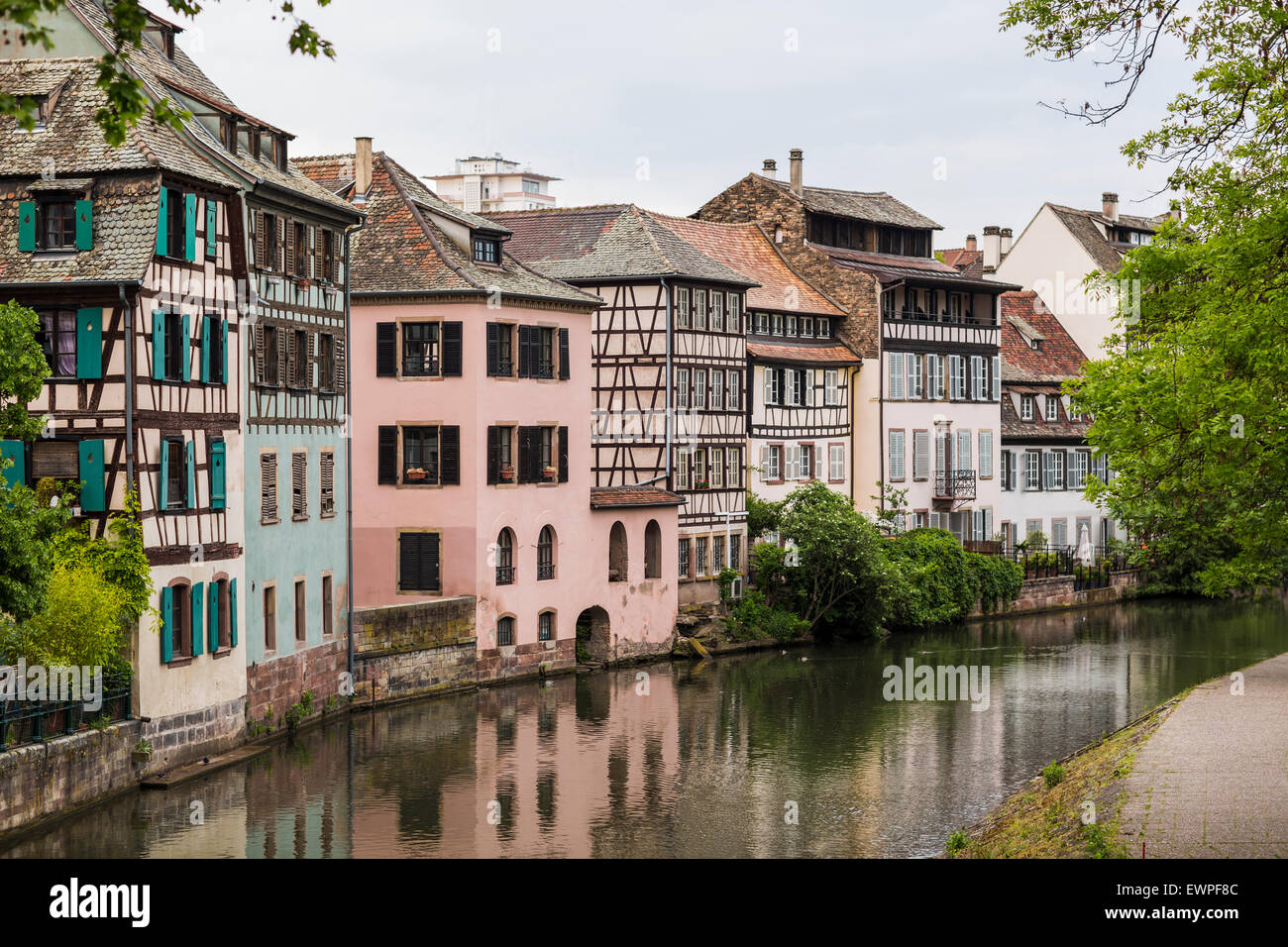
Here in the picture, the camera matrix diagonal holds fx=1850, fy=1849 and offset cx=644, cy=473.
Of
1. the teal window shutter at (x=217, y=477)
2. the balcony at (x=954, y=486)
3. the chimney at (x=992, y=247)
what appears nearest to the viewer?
the teal window shutter at (x=217, y=477)

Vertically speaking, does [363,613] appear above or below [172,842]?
above

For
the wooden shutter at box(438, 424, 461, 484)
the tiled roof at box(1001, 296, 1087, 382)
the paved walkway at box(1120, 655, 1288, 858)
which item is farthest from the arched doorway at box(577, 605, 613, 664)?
the tiled roof at box(1001, 296, 1087, 382)

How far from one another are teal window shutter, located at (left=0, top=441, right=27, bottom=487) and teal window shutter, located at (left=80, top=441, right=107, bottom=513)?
39.6 inches

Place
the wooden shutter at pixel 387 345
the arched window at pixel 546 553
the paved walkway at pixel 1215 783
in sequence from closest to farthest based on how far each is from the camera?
the paved walkway at pixel 1215 783 → the wooden shutter at pixel 387 345 → the arched window at pixel 546 553

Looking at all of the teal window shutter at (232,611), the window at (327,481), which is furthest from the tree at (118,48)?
the window at (327,481)

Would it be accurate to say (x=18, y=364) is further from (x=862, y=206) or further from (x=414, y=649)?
(x=862, y=206)

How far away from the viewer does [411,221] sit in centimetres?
4581

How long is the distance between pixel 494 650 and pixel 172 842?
1807cm

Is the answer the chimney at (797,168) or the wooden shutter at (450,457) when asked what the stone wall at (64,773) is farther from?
the chimney at (797,168)

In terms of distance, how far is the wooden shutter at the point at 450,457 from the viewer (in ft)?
146

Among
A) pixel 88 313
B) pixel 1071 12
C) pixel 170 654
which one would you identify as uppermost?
pixel 1071 12

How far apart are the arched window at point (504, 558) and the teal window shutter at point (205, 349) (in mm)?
13207
